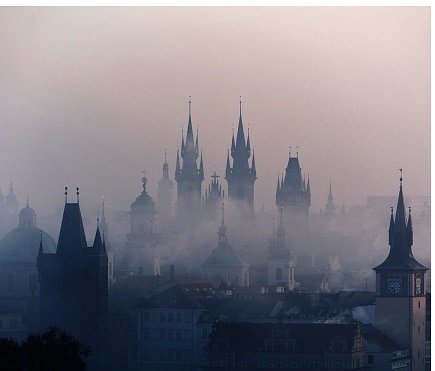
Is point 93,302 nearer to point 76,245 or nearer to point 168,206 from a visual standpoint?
point 76,245

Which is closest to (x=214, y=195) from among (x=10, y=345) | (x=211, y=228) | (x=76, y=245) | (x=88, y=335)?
(x=211, y=228)

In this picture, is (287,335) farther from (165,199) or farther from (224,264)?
(224,264)

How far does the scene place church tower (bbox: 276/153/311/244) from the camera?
4516cm

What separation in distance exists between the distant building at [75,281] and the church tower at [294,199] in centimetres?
362

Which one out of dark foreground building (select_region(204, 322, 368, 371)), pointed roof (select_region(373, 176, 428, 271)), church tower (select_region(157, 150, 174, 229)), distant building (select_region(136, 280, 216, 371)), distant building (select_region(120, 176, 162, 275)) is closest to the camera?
dark foreground building (select_region(204, 322, 368, 371))

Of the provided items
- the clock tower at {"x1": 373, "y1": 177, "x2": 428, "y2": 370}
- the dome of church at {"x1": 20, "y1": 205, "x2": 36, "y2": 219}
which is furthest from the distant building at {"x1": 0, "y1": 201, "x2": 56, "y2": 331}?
the clock tower at {"x1": 373, "y1": 177, "x2": 428, "y2": 370}

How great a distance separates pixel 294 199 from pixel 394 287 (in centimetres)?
764

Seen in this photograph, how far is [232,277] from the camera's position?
51.1 meters

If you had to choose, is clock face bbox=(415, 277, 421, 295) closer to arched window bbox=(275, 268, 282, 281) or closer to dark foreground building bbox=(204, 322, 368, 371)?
dark foreground building bbox=(204, 322, 368, 371)

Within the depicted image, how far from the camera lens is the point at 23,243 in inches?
1937

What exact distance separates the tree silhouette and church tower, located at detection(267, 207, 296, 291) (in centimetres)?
1916

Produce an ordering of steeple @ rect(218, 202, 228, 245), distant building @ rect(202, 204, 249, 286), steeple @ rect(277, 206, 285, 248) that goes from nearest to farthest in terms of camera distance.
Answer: steeple @ rect(218, 202, 228, 245)
distant building @ rect(202, 204, 249, 286)
steeple @ rect(277, 206, 285, 248)

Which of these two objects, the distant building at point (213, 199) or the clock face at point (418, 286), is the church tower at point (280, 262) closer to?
the distant building at point (213, 199)

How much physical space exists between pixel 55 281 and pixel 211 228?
667 cm
